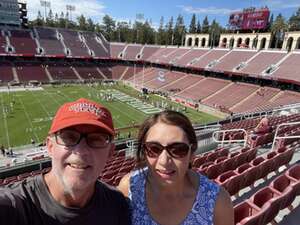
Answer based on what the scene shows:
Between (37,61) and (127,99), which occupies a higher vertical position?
(37,61)

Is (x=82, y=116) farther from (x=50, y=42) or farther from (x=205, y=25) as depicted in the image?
(x=205, y=25)

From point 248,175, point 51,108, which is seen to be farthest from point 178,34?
point 248,175

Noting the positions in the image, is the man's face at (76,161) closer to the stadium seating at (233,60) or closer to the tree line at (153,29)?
the stadium seating at (233,60)

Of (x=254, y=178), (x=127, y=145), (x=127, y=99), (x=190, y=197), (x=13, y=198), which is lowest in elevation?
(x=127, y=99)

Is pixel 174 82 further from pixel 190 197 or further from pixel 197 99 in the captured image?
pixel 190 197

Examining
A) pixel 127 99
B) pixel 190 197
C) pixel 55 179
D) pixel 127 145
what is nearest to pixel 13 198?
pixel 55 179

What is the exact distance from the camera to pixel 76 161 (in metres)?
1.91

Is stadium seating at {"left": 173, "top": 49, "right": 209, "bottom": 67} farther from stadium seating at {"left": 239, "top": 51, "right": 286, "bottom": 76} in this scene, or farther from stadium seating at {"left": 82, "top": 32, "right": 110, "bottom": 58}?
stadium seating at {"left": 82, "top": 32, "right": 110, "bottom": 58}

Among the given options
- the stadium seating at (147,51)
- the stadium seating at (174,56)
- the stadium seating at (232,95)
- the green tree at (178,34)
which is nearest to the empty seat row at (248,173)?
the stadium seating at (232,95)

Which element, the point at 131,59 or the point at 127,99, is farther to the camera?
the point at 131,59

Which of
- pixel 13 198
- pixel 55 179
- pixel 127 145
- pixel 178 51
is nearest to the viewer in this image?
pixel 13 198

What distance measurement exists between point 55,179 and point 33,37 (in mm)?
70071

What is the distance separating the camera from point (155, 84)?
2074 inches

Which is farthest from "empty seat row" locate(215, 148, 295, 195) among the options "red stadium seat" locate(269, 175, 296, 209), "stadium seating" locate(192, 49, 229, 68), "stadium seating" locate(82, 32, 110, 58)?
"stadium seating" locate(82, 32, 110, 58)
